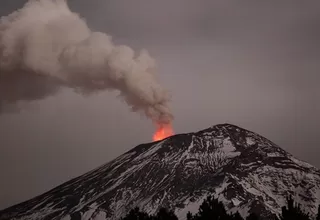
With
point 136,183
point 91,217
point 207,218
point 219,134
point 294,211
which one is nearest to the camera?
point 294,211

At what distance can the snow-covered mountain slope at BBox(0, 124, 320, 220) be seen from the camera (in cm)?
15488

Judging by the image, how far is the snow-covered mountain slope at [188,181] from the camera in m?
155

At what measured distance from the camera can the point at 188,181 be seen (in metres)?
170

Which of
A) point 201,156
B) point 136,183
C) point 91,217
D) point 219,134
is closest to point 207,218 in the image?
point 91,217

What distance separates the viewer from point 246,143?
19175cm

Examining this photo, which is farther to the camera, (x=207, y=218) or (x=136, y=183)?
(x=136, y=183)

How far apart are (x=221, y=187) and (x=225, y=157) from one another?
1023 inches

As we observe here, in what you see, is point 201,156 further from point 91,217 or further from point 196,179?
point 91,217

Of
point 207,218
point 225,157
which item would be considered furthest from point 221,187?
point 207,218

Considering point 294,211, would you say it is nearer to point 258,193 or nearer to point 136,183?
point 258,193

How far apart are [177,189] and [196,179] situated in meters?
10.7

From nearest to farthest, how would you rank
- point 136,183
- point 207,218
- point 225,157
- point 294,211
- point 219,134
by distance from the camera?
1. point 294,211
2. point 207,218
3. point 136,183
4. point 225,157
5. point 219,134

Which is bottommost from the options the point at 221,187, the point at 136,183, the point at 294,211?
the point at 294,211

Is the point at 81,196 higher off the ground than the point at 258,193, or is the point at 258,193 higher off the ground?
the point at 81,196
